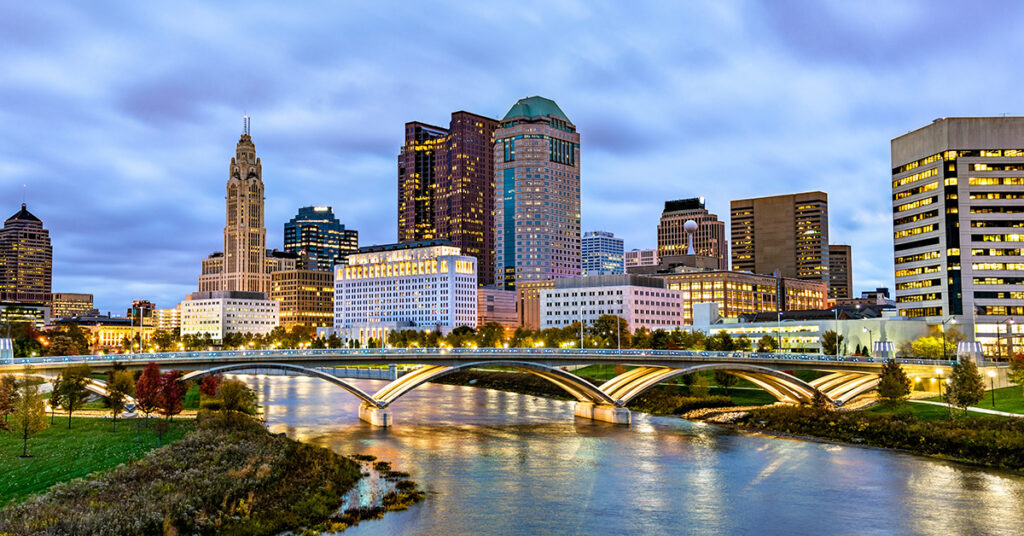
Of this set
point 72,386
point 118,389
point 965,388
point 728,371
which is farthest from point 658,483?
point 72,386

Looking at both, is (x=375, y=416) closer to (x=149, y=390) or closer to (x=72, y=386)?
(x=149, y=390)

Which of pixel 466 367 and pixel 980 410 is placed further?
pixel 466 367

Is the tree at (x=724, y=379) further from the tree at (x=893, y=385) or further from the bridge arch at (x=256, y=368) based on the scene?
the bridge arch at (x=256, y=368)

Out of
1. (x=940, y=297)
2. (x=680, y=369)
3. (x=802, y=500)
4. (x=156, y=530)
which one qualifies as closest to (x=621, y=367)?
(x=680, y=369)

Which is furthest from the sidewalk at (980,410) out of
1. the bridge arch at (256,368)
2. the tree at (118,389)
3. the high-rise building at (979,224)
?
the tree at (118,389)

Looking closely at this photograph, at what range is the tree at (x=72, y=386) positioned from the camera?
7325 centimetres

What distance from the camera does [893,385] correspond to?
273 ft

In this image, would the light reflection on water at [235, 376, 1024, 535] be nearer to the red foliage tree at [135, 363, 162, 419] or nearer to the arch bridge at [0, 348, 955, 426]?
the arch bridge at [0, 348, 955, 426]

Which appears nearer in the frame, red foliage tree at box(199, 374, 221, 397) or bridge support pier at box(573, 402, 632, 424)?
bridge support pier at box(573, 402, 632, 424)

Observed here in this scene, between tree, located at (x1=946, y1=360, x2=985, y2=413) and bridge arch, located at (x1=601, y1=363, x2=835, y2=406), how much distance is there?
16690 millimetres

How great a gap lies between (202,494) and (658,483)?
2948cm

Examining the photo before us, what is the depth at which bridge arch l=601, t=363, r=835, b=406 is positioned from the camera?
96500 millimetres

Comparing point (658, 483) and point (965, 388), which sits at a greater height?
point (965, 388)

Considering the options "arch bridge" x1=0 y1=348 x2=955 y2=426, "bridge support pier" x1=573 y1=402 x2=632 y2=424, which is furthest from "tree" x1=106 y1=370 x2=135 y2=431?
"bridge support pier" x1=573 y1=402 x2=632 y2=424
